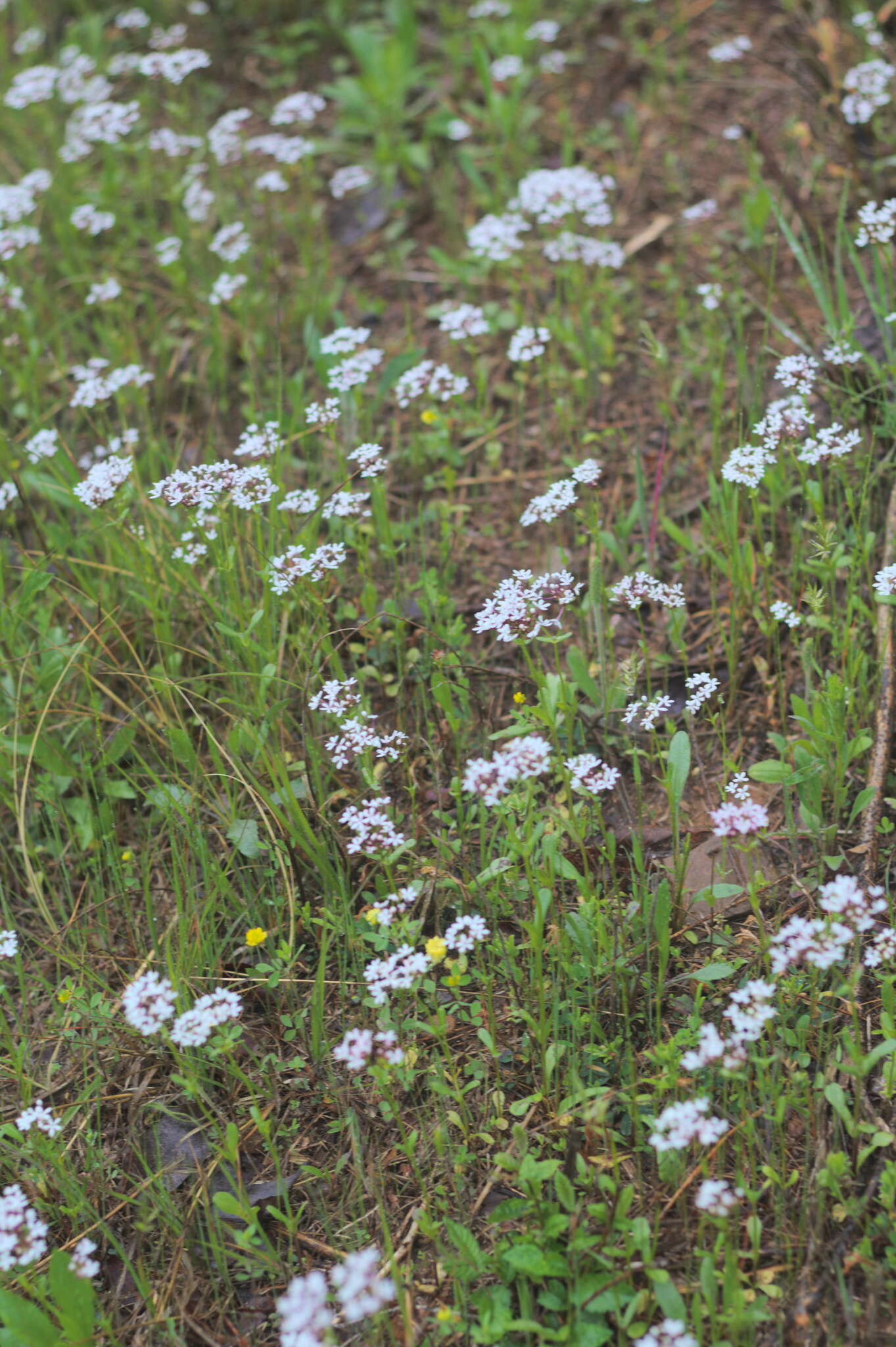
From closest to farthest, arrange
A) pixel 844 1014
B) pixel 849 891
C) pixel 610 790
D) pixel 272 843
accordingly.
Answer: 1. pixel 849 891
2. pixel 844 1014
3. pixel 272 843
4. pixel 610 790

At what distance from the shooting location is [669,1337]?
1.65 metres

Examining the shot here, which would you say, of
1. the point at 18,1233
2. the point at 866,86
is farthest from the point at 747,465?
the point at 18,1233

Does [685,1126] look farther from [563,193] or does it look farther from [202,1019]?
[563,193]

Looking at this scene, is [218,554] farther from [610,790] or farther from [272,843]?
[610,790]

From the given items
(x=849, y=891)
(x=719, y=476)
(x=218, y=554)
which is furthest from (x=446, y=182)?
(x=849, y=891)

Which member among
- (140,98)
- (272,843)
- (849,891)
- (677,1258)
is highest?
(140,98)

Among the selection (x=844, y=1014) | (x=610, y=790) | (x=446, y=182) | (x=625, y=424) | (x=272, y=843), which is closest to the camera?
(x=844, y=1014)

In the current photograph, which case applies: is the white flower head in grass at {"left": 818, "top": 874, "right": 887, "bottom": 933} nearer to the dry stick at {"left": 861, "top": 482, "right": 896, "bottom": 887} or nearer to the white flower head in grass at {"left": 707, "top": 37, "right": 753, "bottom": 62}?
the dry stick at {"left": 861, "top": 482, "right": 896, "bottom": 887}

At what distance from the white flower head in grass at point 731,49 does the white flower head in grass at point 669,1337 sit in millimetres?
4290

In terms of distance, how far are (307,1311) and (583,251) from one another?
3258 mm

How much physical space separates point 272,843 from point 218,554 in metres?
0.71

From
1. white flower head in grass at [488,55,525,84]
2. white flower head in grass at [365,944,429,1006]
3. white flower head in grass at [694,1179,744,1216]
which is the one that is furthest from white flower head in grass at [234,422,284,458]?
white flower head in grass at [488,55,525,84]

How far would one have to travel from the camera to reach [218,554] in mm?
2678

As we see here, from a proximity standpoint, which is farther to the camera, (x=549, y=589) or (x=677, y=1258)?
(x=549, y=589)
